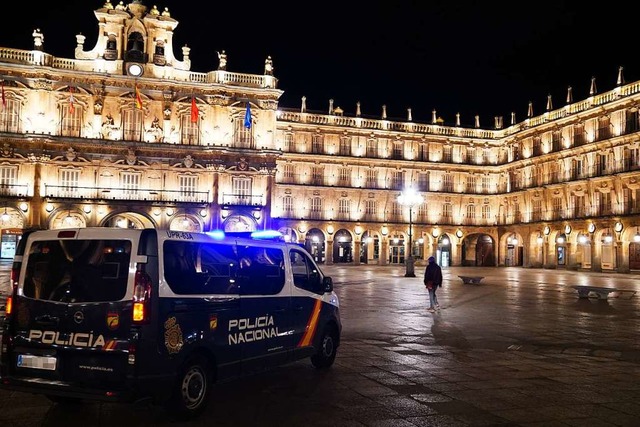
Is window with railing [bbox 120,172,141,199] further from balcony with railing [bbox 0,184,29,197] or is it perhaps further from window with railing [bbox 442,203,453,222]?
window with railing [bbox 442,203,453,222]

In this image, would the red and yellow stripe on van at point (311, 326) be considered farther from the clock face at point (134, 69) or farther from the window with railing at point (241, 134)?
the clock face at point (134, 69)

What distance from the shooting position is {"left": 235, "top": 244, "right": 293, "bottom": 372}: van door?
829 cm

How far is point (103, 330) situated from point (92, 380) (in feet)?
1.82

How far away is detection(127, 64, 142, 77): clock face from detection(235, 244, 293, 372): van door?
42571mm

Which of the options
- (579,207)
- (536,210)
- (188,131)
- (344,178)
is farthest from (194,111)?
(536,210)

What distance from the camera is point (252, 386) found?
8836 millimetres

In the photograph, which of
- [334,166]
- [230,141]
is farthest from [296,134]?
[230,141]

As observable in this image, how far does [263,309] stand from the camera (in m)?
8.64

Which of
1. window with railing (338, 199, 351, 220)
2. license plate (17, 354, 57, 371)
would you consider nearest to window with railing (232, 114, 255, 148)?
window with railing (338, 199, 351, 220)

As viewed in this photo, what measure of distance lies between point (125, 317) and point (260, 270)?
241 centimetres

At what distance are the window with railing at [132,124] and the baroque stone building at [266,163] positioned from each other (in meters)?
0.08

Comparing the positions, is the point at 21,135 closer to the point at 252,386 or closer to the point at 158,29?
the point at 158,29

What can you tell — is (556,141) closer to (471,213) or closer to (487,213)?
(487,213)

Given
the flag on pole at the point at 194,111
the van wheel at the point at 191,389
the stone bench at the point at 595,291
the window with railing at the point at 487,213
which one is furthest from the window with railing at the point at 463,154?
the van wheel at the point at 191,389
